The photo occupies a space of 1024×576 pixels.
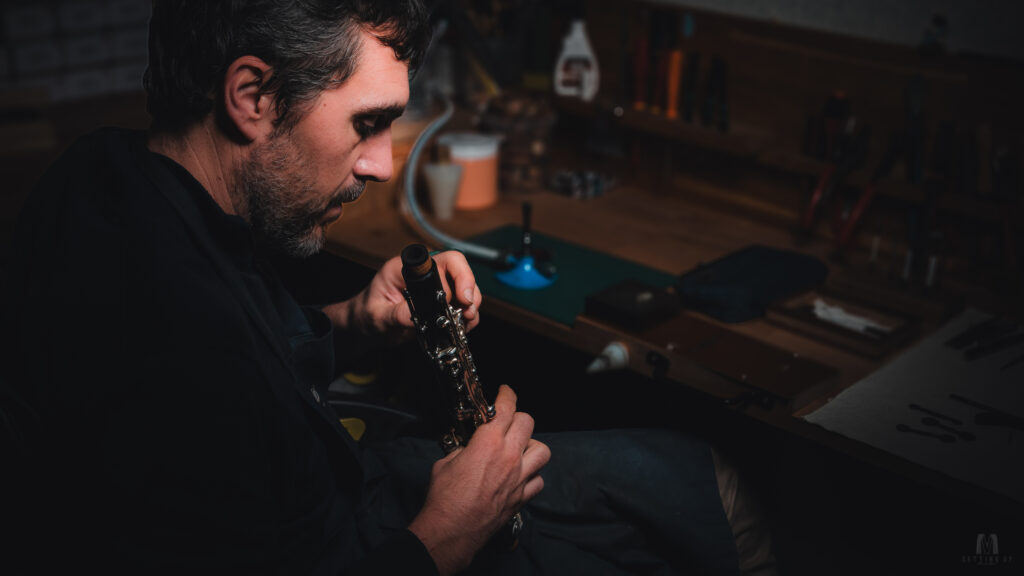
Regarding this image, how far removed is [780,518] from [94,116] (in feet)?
8.45

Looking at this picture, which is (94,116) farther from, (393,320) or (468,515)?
(468,515)

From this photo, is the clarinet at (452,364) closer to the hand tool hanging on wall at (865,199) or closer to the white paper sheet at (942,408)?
the white paper sheet at (942,408)

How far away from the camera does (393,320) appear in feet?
5.27

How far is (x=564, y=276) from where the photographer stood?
193 centimetres

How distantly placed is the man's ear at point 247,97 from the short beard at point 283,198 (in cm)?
3

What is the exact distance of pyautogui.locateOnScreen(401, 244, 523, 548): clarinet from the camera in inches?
51.6

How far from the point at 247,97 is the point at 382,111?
0.65 ft

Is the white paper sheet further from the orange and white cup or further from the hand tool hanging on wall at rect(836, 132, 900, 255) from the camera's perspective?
the orange and white cup

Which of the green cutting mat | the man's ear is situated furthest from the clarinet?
the green cutting mat

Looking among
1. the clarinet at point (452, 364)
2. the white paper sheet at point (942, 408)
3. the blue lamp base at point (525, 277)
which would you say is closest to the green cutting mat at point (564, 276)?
the blue lamp base at point (525, 277)

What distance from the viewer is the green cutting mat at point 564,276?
179 centimetres

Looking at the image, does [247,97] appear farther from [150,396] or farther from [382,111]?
[150,396]

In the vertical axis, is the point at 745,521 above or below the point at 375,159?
below

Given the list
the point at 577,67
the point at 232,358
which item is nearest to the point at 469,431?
the point at 232,358
